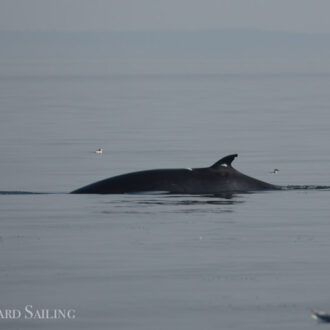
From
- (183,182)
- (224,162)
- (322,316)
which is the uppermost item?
(224,162)

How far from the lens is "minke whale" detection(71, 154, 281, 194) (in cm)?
2241

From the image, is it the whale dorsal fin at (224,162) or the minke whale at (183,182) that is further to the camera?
the minke whale at (183,182)

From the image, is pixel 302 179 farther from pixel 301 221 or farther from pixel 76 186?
pixel 301 221

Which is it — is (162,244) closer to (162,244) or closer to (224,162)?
(162,244)

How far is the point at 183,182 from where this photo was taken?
886 inches

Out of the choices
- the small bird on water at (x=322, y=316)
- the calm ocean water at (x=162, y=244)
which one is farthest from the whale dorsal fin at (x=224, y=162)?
the small bird on water at (x=322, y=316)

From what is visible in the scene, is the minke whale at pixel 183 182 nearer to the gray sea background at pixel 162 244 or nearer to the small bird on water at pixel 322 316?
the gray sea background at pixel 162 244

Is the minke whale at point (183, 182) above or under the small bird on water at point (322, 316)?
above

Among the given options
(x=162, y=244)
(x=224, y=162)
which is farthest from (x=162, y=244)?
(x=224, y=162)

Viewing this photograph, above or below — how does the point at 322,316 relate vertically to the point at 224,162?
below

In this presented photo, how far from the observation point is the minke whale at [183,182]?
22.4 metres

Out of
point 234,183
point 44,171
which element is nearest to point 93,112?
point 44,171

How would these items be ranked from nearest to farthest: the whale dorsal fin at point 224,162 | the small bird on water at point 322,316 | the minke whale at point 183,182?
the small bird on water at point 322,316 < the whale dorsal fin at point 224,162 < the minke whale at point 183,182

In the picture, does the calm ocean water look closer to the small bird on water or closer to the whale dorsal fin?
the small bird on water
